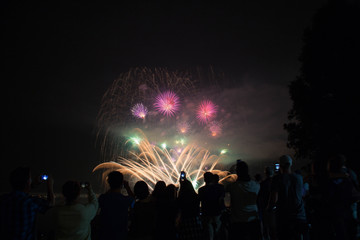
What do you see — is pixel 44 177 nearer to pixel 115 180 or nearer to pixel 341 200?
pixel 115 180

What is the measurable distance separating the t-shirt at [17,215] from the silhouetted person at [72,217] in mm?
359

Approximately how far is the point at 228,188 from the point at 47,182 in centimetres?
366

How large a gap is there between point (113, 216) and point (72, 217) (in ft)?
2.41

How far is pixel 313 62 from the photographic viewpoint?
19297 millimetres

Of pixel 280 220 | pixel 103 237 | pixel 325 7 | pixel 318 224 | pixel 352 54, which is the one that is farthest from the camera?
pixel 325 7

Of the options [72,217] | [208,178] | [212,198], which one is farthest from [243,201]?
[72,217]

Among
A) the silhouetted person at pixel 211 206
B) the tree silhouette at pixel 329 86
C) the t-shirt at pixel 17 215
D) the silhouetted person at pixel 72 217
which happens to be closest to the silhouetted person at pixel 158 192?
the silhouetted person at pixel 211 206

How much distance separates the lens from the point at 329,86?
18.4 metres

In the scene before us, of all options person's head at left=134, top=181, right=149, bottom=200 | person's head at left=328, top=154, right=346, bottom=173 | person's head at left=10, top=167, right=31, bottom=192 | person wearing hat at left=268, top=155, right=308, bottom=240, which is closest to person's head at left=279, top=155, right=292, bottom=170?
person wearing hat at left=268, top=155, right=308, bottom=240

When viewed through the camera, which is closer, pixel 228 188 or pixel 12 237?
pixel 12 237

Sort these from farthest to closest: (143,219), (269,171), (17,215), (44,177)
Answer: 1. (269,171)
2. (143,219)
3. (44,177)
4. (17,215)

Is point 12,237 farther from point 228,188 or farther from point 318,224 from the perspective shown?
point 318,224

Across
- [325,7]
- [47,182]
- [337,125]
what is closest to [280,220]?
[47,182]

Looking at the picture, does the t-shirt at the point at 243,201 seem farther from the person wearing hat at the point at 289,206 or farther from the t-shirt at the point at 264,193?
the t-shirt at the point at 264,193
